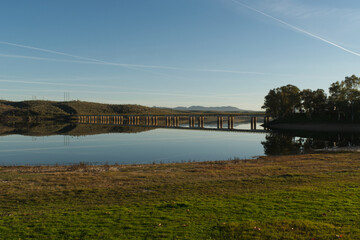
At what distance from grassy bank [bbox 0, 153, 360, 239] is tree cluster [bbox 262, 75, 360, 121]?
103 m

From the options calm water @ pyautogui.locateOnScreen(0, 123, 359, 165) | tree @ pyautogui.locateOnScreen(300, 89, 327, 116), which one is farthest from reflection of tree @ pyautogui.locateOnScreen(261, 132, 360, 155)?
tree @ pyautogui.locateOnScreen(300, 89, 327, 116)

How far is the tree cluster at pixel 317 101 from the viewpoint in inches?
4314

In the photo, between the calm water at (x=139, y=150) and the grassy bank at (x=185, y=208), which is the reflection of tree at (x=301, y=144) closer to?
the calm water at (x=139, y=150)

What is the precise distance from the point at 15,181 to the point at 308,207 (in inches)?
885

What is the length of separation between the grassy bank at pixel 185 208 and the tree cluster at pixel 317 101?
10290 cm

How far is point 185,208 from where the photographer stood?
1423 cm

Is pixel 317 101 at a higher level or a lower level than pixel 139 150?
higher

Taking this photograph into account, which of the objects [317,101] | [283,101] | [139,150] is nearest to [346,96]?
[317,101]

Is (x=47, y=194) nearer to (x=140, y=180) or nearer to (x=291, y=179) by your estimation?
(x=140, y=180)

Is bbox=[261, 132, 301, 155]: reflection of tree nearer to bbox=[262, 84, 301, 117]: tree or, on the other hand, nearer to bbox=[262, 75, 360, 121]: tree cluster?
bbox=[262, 75, 360, 121]: tree cluster

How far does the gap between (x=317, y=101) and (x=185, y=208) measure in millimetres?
128954

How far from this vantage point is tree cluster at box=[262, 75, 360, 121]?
110 meters

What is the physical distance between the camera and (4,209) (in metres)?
14.9

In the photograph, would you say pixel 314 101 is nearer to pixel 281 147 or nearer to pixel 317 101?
pixel 317 101
